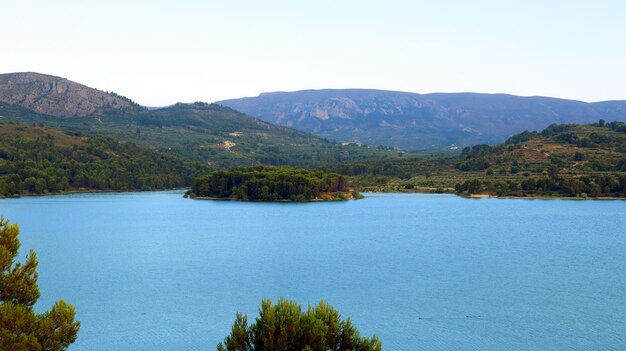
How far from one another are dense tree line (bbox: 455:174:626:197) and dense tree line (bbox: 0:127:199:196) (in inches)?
3095

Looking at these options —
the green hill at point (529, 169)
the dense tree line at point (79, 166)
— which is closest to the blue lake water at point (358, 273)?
the green hill at point (529, 169)

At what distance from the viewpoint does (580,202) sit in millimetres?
107438

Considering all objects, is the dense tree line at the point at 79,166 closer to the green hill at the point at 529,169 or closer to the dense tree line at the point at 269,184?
the dense tree line at the point at 269,184

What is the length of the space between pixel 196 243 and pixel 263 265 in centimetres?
1488

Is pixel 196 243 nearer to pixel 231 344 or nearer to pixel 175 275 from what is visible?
pixel 175 275

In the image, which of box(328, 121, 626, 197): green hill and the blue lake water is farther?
box(328, 121, 626, 197): green hill

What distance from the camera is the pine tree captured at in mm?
19172

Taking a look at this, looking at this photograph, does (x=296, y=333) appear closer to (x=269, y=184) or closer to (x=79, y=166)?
(x=269, y=184)

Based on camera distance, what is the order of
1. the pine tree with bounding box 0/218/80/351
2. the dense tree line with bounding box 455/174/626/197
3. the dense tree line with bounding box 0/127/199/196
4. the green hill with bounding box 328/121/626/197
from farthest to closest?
the dense tree line with bounding box 0/127/199/196 → the green hill with bounding box 328/121/626/197 → the dense tree line with bounding box 455/174/626/197 → the pine tree with bounding box 0/218/80/351

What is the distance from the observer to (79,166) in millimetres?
143625

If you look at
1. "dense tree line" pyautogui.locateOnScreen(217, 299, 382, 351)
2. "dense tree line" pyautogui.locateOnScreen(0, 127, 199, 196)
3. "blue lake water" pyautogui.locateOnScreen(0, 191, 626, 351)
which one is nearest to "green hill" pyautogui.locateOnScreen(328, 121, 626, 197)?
"blue lake water" pyautogui.locateOnScreen(0, 191, 626, 351)

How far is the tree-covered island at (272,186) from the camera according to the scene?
113m

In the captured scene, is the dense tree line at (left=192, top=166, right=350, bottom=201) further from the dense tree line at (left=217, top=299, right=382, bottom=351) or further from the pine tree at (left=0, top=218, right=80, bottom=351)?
the dense tree line at (left=217, top=299, right=382, bottom=351)

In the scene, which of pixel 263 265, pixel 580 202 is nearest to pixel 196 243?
pixel 263 265
